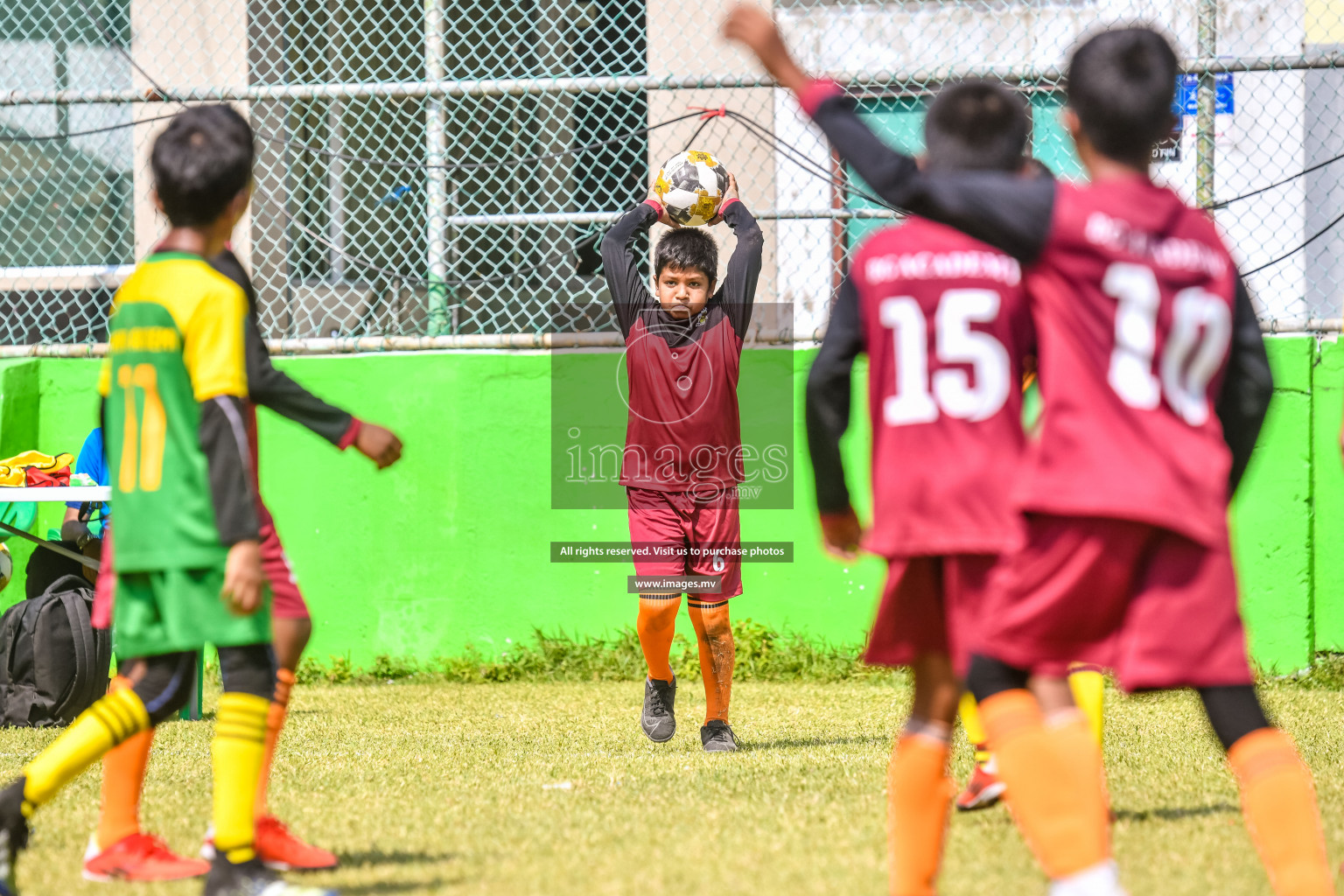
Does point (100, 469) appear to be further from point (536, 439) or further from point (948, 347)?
point (948, 347)

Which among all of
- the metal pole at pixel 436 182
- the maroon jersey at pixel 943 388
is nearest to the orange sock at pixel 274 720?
the maroon jersey at pixel 943 388

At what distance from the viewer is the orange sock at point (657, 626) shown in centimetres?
545

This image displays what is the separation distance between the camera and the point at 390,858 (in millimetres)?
3357

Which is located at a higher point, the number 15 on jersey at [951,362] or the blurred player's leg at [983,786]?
the number 15 on jersey at [951,362]

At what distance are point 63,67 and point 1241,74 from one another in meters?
6.53

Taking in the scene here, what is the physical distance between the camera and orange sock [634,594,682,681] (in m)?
5.45

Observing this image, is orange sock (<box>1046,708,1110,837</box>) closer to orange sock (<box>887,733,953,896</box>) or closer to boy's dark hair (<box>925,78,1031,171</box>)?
orange sock (<box>887,733,953,896</box>)

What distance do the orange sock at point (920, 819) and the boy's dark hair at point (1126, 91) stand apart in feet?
3.59

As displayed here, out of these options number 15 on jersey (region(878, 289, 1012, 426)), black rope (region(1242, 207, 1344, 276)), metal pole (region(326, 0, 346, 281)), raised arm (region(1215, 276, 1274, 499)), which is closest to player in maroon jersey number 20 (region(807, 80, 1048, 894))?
number 15 on jersey (region(878, 289, 1012, 426))

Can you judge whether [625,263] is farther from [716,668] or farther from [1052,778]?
[1052,778]

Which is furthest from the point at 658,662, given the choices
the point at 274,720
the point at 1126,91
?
the point at 1126,91

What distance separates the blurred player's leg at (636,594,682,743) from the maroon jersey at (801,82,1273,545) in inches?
122

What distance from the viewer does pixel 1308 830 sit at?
2.40m

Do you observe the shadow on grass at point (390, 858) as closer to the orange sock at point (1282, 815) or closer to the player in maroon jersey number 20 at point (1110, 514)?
the player in maroon jersey number 20 at point (1110, 514)
